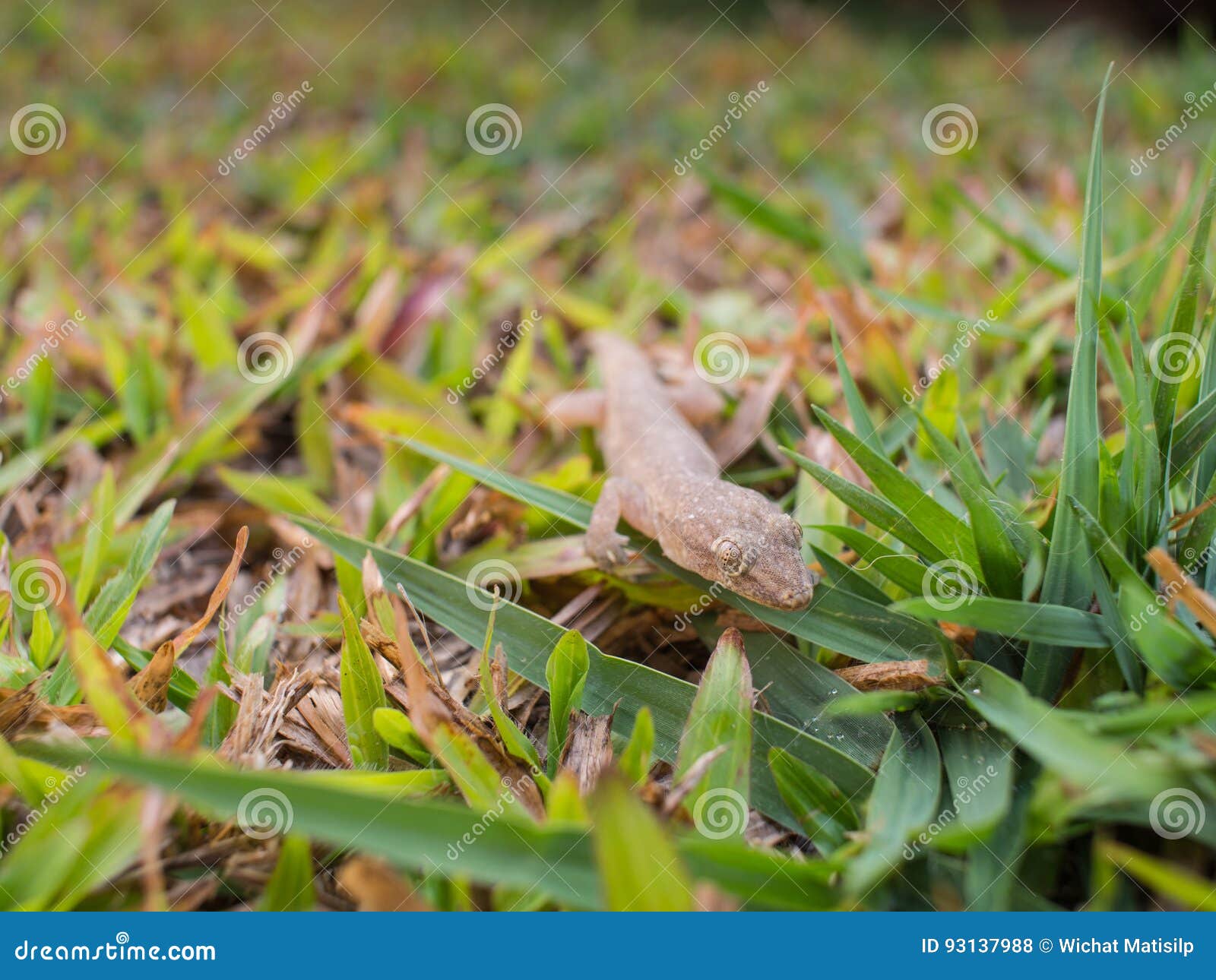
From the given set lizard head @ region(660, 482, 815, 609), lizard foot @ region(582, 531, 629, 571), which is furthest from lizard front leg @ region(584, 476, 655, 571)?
lizard head @ region(660, 482, 815, 609)

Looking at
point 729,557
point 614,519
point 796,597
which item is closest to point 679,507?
point 614,519

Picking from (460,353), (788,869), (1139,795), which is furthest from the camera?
(460,353)

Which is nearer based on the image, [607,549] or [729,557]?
[729,557]

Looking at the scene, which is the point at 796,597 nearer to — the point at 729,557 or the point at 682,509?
Result: the point at 729,557

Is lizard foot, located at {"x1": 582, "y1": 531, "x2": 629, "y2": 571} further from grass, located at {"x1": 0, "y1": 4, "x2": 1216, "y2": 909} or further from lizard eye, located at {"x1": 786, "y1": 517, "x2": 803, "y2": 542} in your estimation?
lizard eye, located at {"x1": 786, "y1": 517, "x2": 803, "y2": 542}

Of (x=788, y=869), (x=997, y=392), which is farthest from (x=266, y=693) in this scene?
(x=997, y=392)

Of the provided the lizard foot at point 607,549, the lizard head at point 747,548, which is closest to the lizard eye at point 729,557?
the lizard head at point 747,548

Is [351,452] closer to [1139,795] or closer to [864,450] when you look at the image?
[864,450]
